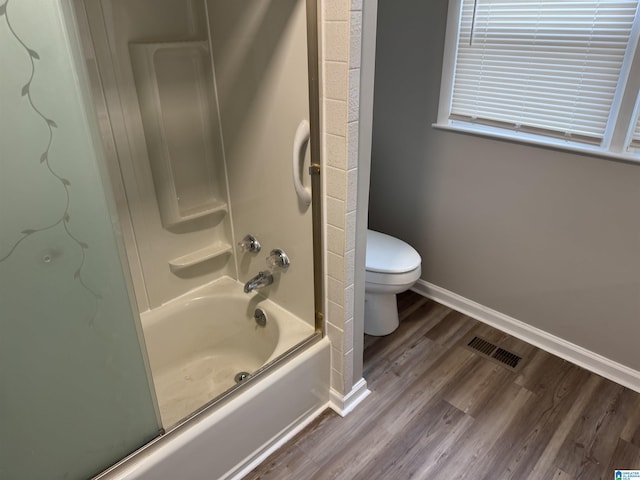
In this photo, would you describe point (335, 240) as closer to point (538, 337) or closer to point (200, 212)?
point (200, 212)

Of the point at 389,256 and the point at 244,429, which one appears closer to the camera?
the point at 244,429

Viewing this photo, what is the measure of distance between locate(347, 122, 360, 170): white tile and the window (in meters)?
0.92

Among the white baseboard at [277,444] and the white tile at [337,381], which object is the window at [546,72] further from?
the white baseboard at [277,444]

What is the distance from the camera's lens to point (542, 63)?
1.78 metres

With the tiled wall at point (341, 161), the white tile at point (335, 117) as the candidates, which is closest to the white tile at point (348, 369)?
the tiled wall at point (341, 161)

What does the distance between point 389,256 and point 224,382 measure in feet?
3.08

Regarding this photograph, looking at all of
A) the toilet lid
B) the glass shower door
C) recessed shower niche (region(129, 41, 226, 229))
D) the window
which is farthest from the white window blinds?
the glass shower door

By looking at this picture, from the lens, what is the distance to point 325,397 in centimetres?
182

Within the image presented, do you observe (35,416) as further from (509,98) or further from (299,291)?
(509,98)

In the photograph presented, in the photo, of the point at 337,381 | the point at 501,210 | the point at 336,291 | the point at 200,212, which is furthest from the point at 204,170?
the point at 501,210

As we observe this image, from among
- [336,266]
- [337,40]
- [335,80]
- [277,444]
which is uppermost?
[337,40]

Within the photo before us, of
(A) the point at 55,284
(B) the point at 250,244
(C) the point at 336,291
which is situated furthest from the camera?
(B) the point at 250,244

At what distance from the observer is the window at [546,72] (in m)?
1.61

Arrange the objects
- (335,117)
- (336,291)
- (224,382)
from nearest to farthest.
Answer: (335,117), (336,291), (224,382)
